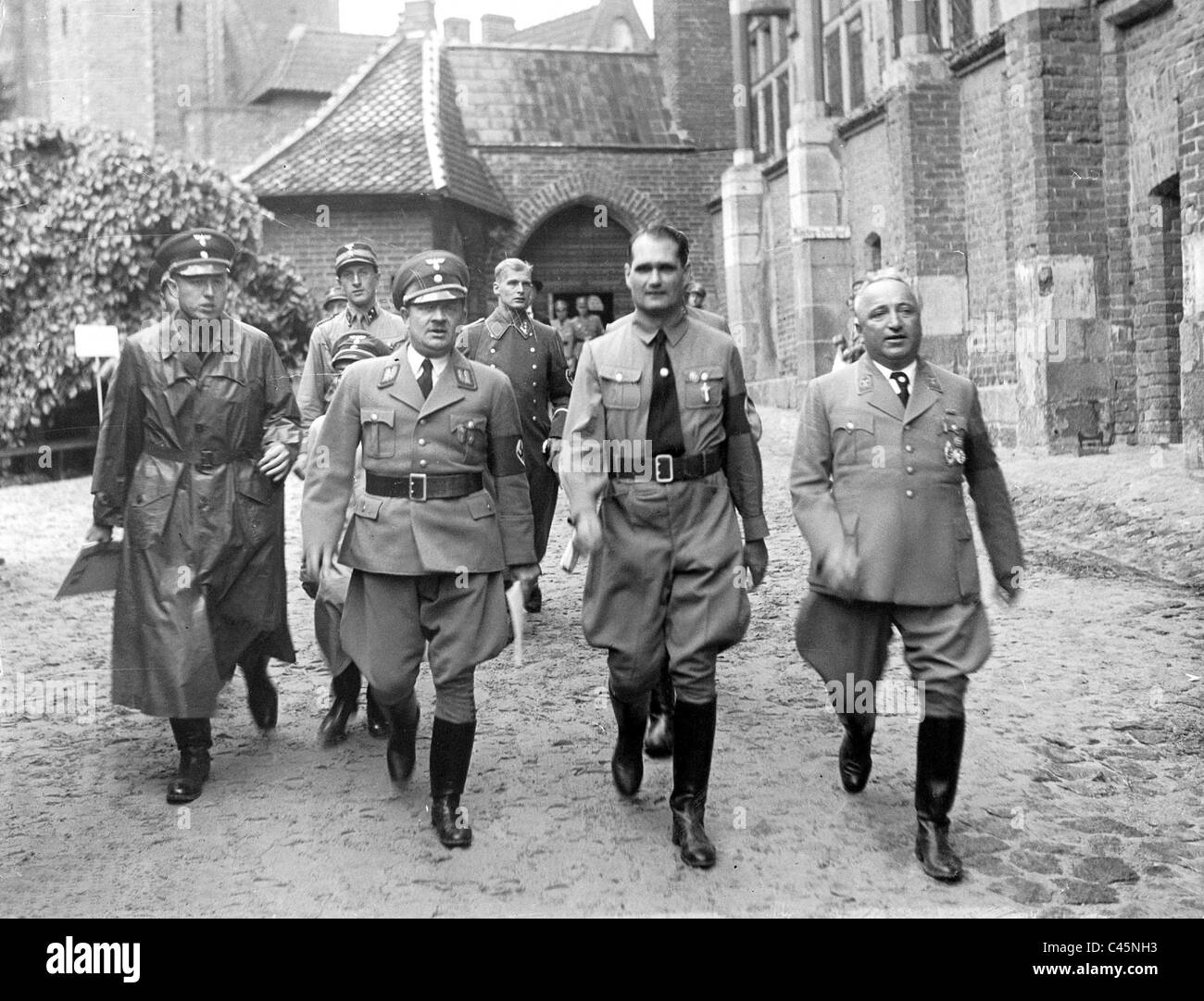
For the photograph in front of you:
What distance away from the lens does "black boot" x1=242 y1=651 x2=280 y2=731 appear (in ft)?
20.4

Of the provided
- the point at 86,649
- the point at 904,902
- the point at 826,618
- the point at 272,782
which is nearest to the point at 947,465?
the point at 826,618

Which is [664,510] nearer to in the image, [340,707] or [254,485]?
[254,485]

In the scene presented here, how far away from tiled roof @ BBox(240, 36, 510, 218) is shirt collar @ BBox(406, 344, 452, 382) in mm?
22131

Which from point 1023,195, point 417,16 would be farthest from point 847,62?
point 417,16

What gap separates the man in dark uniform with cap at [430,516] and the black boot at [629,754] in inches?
19.7

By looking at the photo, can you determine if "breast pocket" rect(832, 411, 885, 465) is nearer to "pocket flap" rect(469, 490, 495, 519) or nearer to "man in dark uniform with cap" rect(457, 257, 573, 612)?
"pocket flap" rect(469, 490, 495, 519)

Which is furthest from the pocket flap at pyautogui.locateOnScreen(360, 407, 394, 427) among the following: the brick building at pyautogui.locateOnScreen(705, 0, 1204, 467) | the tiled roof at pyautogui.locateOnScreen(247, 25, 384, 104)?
the tiled roof at pyautogui.locateOnScreen(247, 25, 384, 104)

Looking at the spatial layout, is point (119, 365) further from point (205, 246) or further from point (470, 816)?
point (470, 816)

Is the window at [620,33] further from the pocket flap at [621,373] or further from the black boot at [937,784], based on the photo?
the black boot at [937,784]

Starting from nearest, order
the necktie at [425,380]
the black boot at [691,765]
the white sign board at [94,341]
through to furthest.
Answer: the black boot at [691,765], the necktie at [425,380], the white sign board at [94,341]

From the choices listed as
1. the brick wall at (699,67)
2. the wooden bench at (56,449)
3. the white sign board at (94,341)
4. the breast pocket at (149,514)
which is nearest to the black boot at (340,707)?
the breast pocket at (149,514)

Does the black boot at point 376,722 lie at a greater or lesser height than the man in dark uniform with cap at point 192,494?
lesser

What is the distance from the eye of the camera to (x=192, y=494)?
5.62 m

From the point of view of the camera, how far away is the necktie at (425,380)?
5020 millimetres
